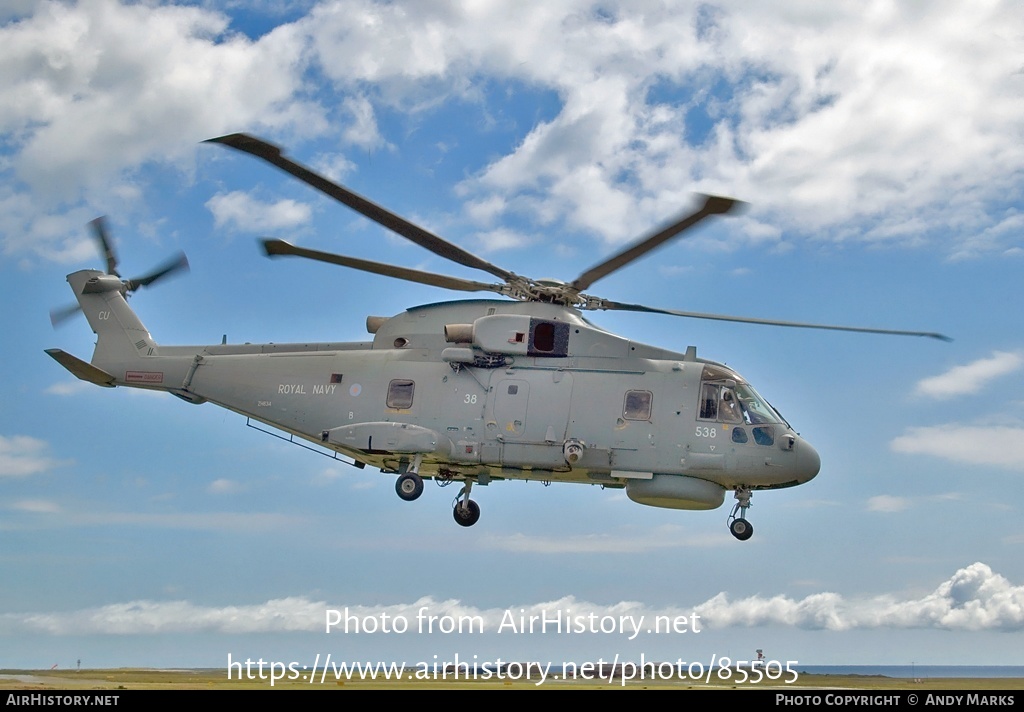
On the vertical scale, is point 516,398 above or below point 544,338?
below

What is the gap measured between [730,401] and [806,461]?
5.69 ft

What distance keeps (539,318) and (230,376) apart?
6.49 metres

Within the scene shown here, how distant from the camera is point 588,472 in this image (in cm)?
1944

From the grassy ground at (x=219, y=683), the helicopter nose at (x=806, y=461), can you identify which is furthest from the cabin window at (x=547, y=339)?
the grassy ground at (x=219, y=683)

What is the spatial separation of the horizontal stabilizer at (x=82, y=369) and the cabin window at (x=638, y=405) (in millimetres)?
10903

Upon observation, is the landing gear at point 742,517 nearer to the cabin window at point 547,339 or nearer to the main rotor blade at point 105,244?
the cabin window at point 547,339

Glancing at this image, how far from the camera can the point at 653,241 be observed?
1789cm

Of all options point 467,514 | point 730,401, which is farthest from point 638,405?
point 467,514

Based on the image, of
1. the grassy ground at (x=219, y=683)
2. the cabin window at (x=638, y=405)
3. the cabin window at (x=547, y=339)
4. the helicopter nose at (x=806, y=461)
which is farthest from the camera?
the cabin window at (x=547, y=339)

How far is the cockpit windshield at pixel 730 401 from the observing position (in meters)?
19.1

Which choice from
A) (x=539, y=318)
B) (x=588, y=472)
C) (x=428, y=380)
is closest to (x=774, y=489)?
(x=588, y=472)

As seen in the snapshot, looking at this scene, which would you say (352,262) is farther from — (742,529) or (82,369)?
(742,529)

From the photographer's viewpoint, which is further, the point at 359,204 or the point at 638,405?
the point at 638,405

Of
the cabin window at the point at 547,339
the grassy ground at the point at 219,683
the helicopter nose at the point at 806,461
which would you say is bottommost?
the grassy ground at the point at 219,683
